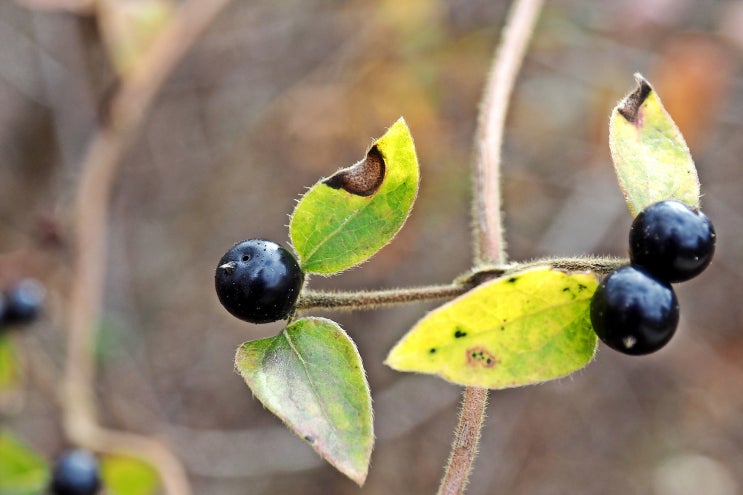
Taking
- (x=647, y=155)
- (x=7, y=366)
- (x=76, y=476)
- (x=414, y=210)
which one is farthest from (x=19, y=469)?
(x=414, y=210)

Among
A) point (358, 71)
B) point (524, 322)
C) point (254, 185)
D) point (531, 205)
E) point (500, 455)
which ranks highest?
point (524, 322)

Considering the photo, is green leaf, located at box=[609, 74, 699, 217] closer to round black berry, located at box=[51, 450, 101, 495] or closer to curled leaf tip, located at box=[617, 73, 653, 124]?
curled leaf tip, located at box=[617, 73, 653, 124]

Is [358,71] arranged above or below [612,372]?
above

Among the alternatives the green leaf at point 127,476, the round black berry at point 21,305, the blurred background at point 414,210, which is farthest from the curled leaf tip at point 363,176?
the blurred background at point 414,210

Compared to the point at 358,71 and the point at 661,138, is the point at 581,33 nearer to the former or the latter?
the point at 358,71

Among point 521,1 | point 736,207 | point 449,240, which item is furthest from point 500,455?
point 521,1

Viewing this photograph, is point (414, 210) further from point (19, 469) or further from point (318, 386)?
point (318, 386)

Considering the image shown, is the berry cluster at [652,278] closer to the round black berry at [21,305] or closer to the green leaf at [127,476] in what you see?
the green leaf at [127,476]
